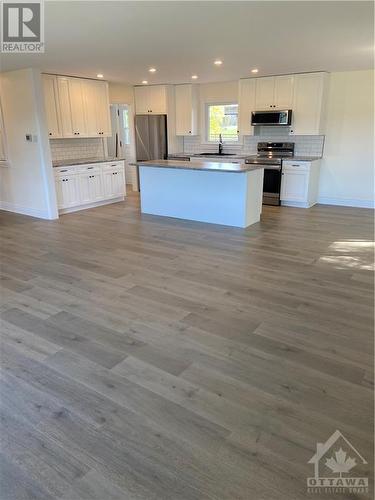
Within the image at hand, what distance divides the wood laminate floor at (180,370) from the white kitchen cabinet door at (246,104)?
12.6ft

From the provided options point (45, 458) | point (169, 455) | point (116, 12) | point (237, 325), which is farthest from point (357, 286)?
point (116, 12)

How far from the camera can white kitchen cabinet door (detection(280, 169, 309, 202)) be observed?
6988 millimetres

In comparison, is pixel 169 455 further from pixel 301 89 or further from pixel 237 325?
pixel 301 89

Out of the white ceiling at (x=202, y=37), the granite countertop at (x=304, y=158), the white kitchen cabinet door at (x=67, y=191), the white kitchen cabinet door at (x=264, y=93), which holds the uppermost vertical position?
the white ceiling at (x=202, y=37)

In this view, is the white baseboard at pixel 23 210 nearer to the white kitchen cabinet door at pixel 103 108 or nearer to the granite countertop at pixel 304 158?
the white kitchen cabinet door at pixel 103 108

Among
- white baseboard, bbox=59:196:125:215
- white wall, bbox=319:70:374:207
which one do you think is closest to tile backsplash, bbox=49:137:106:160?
white baseboard, bbox=59:196:125:215

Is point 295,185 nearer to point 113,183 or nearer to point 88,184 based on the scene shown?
point 113,183

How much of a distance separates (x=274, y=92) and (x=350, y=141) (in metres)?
1.75

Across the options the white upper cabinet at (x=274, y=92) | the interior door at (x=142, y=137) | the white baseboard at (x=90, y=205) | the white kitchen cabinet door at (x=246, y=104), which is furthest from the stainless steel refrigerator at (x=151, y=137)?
the white upper cabinet at (x=274, y=92)

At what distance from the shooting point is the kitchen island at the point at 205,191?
224 inches

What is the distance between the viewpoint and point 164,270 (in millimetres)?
4148

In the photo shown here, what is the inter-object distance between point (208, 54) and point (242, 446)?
466cm

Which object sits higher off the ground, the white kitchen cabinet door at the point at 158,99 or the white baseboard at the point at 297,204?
the white kitchen cabinet door at the point at 158,99

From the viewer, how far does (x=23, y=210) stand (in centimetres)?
700
